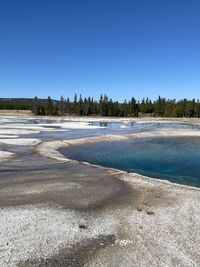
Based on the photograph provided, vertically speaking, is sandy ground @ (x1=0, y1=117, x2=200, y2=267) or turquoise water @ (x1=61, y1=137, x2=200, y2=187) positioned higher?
sandy ground @ (x1=0, y1=117, x2=200, y2=267)

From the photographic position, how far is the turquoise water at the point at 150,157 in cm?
2712

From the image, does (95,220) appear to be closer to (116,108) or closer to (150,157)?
(150,157)

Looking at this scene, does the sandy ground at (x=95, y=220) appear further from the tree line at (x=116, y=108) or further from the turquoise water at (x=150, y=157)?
the tree line at (x=116, y=108)

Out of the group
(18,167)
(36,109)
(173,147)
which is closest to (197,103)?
(36,109)

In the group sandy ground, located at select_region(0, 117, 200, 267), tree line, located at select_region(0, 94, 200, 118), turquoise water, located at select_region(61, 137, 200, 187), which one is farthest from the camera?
tree line, located at select_region(0, 94, 200, 118)

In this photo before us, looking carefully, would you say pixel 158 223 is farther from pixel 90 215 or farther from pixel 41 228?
pixel 41 228

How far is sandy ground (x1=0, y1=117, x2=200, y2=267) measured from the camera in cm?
1065

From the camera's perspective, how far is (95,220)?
1388 centimetres

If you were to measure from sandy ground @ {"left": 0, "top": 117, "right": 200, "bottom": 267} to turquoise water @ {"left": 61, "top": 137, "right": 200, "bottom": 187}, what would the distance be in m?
5.45

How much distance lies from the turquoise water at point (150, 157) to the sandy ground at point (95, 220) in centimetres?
545

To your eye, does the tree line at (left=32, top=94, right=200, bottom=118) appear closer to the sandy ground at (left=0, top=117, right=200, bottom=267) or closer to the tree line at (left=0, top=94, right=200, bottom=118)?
the tree line at (left=0, top=94, right=200, bottom=118)

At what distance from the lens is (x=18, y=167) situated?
82.6 ft

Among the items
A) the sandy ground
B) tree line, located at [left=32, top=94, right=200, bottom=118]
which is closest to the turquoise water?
the sandy ground

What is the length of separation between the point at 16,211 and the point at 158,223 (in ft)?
20.5
